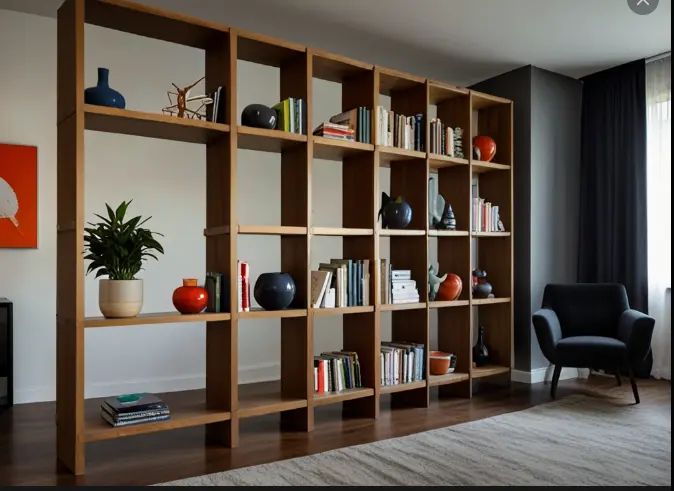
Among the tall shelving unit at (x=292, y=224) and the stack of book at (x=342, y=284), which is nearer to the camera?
the tall shelving unit at (x=292, y=224)

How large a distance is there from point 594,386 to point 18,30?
5.06 m

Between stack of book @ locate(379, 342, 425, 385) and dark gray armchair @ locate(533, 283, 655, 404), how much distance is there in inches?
37.2

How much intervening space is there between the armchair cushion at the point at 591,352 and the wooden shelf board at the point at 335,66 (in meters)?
2.39

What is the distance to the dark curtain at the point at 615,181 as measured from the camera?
5.30 metres

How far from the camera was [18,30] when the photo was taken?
4355mm

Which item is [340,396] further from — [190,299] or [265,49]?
[265,49]

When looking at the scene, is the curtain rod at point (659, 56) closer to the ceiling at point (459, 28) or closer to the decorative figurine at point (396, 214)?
the ceiling at point (459, 28)

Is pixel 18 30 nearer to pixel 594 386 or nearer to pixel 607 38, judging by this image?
pixel 607 38

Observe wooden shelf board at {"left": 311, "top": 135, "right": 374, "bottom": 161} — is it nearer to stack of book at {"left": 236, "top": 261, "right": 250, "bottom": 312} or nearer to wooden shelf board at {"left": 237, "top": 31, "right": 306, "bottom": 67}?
wooden shelf board at {"left": 237, "top": 31, "right": 306, "bottom": 67}

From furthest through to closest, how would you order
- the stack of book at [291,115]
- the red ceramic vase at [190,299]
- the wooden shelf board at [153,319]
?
the stack of book at [291,115], the red ceramic vase at [190,299], the wooden shelf board at [153,319]

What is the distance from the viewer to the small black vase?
4.98 metres

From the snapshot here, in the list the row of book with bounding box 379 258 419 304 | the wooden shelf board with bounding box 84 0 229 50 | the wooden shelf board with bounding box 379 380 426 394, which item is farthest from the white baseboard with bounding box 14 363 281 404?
the wooden shelf board with bounding box 84 0 229 50

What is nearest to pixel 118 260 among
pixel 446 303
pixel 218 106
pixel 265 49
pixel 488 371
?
pixel 218 106

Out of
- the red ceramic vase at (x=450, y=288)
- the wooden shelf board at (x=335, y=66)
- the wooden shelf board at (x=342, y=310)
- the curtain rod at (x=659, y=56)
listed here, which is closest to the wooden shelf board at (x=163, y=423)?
the wooden shelf board at (x=342, y=310)
